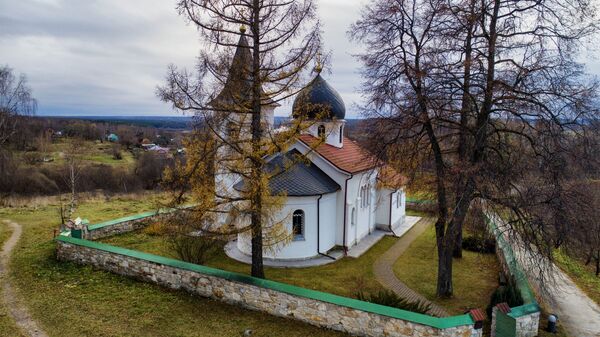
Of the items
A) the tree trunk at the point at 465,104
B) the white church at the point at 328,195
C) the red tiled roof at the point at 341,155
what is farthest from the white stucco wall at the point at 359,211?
the tree trunk at the point at 465,104

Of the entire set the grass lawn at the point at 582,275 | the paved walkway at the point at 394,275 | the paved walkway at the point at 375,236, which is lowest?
the grass lawn at the point at 582,275

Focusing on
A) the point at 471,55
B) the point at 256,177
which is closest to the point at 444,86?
the point at 471,55

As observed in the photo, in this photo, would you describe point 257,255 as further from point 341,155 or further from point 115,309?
point 341,155

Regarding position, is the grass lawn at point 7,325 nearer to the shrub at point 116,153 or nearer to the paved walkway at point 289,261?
the paved walkway at point 289,261

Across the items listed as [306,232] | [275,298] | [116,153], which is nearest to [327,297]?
[275,298]

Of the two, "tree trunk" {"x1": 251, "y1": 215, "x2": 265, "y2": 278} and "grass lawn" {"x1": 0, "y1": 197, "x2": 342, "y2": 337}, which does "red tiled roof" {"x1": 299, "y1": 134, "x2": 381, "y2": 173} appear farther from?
"grass lawn" {"x1": 0, "y1": 197, "x2": 342, "y2": 337}

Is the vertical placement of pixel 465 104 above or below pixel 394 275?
above

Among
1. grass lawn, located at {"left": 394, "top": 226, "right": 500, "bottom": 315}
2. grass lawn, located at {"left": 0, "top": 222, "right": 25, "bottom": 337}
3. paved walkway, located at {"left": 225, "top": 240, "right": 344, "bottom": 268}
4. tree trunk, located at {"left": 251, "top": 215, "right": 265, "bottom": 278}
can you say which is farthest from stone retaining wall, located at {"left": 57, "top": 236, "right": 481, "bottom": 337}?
paved walkway, located at {"left": 225, "top": 240, "right": 344, "bottom": 268}

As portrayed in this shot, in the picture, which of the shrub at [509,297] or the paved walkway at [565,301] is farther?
the shrub at [509,297]
